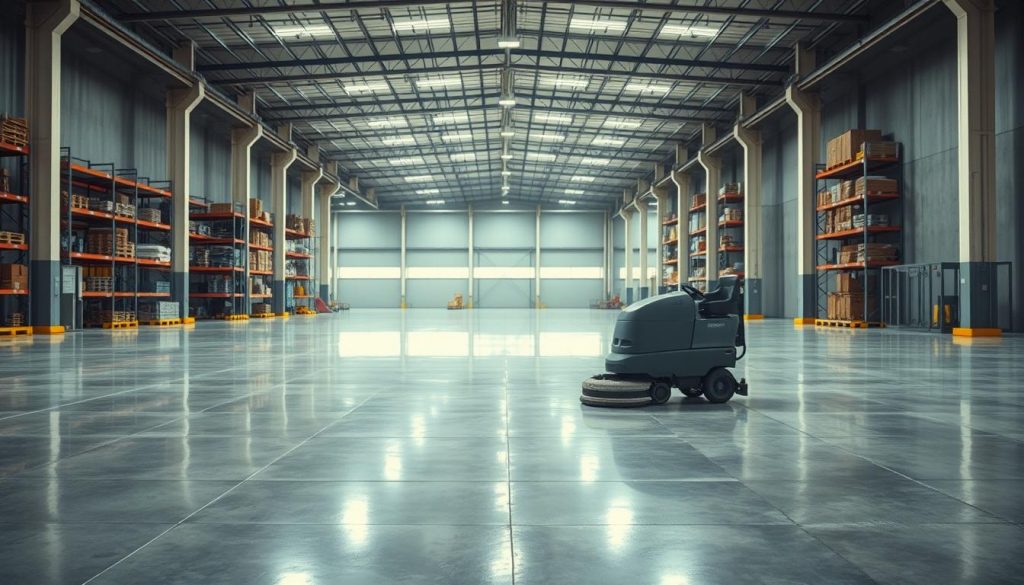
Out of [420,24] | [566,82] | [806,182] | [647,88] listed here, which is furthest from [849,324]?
[420,24]

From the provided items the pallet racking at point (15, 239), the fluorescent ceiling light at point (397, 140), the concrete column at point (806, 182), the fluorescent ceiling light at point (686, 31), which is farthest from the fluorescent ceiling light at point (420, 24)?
the fluorescent ceiling light at point (397, 140)

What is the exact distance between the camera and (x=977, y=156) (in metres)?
16.6

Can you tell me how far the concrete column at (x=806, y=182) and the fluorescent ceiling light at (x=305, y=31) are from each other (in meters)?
14.8

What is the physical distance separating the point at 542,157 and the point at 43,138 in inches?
1180

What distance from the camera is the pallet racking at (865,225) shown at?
71.2 ft

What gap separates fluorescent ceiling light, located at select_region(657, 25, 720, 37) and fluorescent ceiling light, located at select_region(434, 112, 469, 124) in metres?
12.7

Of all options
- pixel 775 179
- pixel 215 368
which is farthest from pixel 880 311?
pixel 215 368

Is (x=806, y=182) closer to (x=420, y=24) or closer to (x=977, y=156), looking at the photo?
(x=977, y=156)

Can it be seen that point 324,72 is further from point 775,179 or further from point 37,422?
point 37,422

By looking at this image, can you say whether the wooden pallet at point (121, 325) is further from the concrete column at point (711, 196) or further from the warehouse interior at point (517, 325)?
the concrete column at point (711, 196)

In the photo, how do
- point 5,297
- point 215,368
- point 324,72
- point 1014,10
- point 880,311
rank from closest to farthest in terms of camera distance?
point 215,368 → point 1014,10 → point 5,297 → point 880,311 → point 324,72

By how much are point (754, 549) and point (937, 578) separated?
571mm

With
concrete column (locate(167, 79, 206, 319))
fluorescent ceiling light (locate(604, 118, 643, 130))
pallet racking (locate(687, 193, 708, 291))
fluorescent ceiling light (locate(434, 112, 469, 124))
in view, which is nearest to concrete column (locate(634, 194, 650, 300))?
pallet racking (locate(687, 193, 708, 291))

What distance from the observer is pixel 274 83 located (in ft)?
90.7
